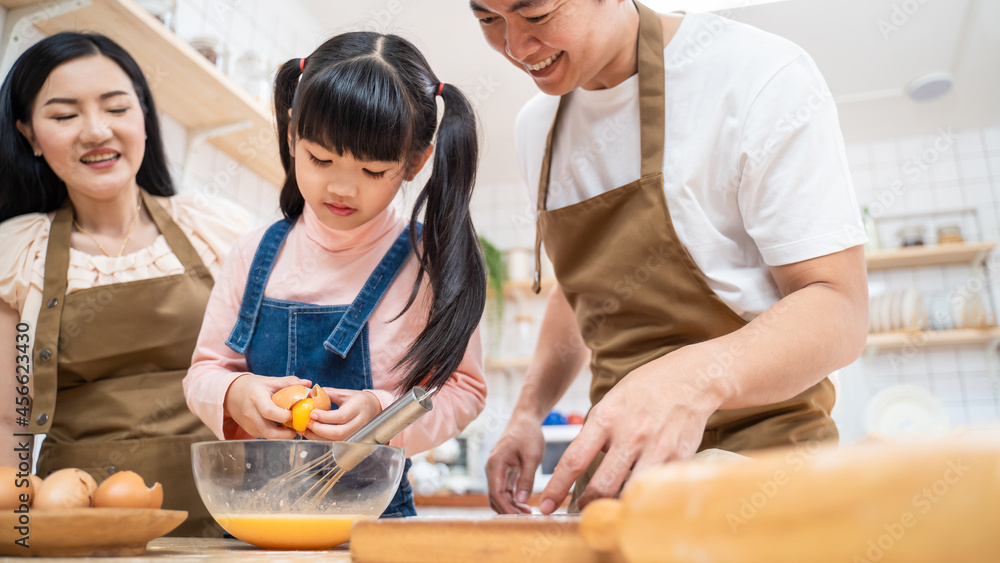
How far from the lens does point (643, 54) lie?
1.03 meters

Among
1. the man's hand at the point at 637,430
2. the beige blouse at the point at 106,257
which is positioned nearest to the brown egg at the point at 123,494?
the man's hand at the point at 637,430

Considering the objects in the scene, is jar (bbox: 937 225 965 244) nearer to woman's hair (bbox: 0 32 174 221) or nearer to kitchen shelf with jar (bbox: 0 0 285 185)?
kitchen shelf with jar (bbox: 0 0 285 185)

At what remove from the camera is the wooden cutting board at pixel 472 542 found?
17.0 inches

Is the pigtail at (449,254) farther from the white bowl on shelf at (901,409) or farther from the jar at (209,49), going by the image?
the white bowl on shelf at (901,409)

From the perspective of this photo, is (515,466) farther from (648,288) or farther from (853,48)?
(853,48)

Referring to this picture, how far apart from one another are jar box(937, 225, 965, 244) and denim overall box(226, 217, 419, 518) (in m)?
3.87

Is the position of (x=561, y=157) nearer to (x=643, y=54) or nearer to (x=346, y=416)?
(x=643, y=54)

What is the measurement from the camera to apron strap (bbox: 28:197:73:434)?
1095 mm

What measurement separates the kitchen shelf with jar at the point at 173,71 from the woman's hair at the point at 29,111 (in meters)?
0.46

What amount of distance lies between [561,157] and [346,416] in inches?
22.5

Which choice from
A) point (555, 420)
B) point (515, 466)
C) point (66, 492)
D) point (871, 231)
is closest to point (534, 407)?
point (515, 466)

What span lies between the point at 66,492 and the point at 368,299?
0.43m

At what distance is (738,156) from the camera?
0.93 metres

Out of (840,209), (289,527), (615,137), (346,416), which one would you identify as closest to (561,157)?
(615,137)
